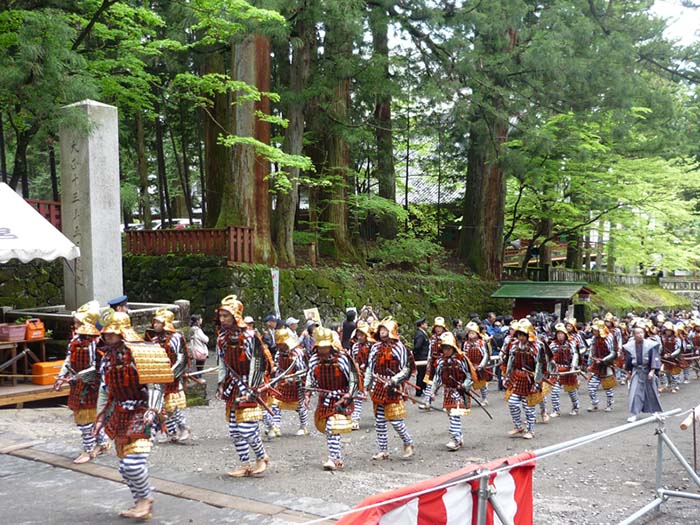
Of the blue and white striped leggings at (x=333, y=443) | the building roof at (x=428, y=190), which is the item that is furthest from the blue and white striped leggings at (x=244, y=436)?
the building roof at (x=428, y=190)

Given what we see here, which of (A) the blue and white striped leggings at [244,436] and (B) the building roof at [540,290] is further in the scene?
(B) the building roof at [540,290]

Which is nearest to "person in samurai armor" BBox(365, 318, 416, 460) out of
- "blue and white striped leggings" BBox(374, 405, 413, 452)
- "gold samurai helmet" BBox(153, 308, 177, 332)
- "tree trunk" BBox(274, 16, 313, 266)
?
"blue and white striped leggings" BBox(374, 405, 413, 452)

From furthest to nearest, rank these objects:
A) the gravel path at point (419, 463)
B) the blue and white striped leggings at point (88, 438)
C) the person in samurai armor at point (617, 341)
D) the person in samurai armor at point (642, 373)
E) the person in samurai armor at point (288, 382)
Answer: the person in samurai armor at point (617, 341)
the person in samurai armor at point (642, 373)
the person in samurai armor at point (288, 382)
the blue and white striped leggings at point (88, 438)
the gravel path at point (419, 463)

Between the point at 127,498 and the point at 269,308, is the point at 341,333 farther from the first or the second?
the point at 127,498

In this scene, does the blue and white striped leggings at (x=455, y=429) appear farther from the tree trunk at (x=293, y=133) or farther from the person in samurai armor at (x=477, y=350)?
the tree trunk at (x=293, y=133)

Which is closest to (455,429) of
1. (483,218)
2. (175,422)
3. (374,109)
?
(175,422)

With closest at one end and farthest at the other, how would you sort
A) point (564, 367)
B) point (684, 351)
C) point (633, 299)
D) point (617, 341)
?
1. point (564, 367)
2. point (617, 341)
3. point (684, 351)
4. point (633, 299)

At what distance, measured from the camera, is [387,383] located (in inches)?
382

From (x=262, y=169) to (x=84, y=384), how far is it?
10682 millimetres

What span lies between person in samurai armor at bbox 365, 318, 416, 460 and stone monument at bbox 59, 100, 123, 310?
20.2 feet

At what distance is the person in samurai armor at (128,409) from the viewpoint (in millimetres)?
6492

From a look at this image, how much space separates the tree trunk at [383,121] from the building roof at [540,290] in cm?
507

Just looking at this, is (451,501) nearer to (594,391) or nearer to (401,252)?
(594,391)

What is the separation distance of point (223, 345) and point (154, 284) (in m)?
11.1
